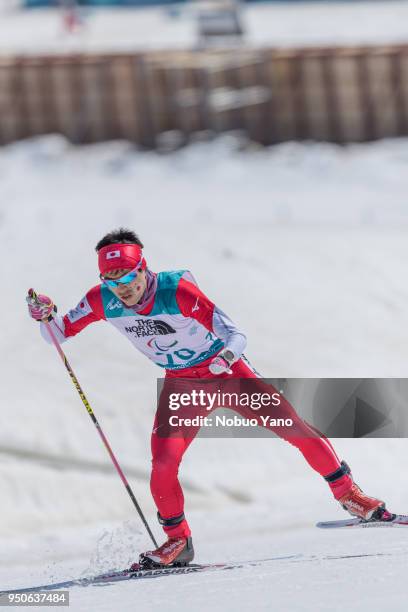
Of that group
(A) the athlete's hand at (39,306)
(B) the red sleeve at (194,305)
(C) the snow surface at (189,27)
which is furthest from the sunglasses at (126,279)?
(C) the snow surface at (189,27)

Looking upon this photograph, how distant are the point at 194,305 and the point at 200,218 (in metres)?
10.5

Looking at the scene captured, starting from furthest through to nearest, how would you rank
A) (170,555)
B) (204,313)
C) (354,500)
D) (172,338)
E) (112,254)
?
1. (354,500)
2. (170,555)
3. (172,338)
4. (204,313)
5. (112,254)

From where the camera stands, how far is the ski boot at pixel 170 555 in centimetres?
688

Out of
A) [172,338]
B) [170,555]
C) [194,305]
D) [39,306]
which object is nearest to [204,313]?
[194,305]

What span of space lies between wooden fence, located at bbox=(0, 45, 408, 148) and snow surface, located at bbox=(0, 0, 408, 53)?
353 cm

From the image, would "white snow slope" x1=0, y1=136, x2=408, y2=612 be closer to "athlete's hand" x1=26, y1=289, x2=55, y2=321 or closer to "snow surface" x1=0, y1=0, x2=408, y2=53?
"athlete's hand" x1=26, y1=289, x2=55, y2=321

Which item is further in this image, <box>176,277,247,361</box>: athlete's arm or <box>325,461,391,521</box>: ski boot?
<box>325,461,391,521</box>: ski boot

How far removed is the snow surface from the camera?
77.4 ft

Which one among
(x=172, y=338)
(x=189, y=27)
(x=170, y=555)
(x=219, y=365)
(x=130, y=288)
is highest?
(x=189, y=27)

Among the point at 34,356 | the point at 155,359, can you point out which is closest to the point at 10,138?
the point at 34,356

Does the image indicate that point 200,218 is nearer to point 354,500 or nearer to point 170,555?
point 354,500

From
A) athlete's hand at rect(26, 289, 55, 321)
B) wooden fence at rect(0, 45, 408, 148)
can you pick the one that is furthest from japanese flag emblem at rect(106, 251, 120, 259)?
wooden fence at rect(0, 45, 408, 148)

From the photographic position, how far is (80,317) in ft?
23.1

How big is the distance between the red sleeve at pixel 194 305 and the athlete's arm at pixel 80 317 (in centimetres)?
52
